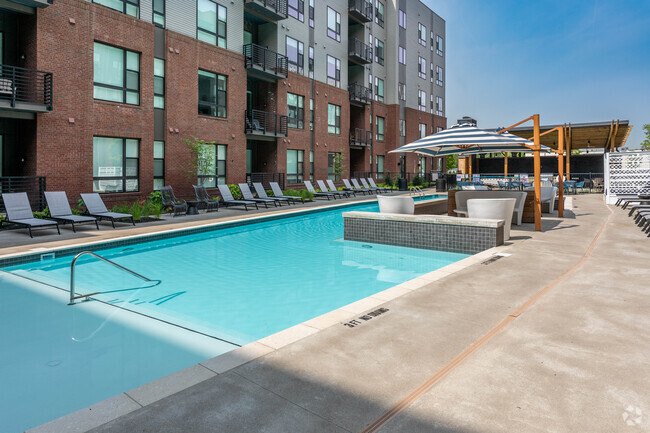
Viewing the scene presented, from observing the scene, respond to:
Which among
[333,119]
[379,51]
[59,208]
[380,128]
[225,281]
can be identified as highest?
[379,51]

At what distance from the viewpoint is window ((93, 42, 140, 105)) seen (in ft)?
48.8

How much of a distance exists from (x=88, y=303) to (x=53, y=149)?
10.0 m

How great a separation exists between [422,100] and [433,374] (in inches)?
1546

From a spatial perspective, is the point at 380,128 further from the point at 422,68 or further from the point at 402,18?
the point at 402,18

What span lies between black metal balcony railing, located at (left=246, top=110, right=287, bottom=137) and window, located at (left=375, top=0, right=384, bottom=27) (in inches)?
611

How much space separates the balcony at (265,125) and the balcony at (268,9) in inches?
189

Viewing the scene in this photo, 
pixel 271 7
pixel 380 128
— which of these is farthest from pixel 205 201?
pixel 380 128

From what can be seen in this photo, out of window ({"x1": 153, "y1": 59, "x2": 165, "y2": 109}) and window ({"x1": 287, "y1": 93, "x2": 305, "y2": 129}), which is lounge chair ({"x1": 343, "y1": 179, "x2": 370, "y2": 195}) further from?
window ({"x1": 153, "y1": 59, "x2": 165, "y2": 109})

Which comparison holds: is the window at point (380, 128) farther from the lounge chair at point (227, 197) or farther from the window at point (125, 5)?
the window at point (125, 5)

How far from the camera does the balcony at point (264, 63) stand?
68.4ft

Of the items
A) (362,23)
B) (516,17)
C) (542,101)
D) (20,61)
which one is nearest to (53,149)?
(20,61)

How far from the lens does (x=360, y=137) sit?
31.5 metres

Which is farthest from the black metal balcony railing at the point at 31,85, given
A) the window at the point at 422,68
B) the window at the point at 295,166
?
the window at the point at 422,68

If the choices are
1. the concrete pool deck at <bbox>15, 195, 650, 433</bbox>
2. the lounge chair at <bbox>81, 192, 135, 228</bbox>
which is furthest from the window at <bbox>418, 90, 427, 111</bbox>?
the concrete pool deck at <bbox>15, 195, 650, 433</bbox>
